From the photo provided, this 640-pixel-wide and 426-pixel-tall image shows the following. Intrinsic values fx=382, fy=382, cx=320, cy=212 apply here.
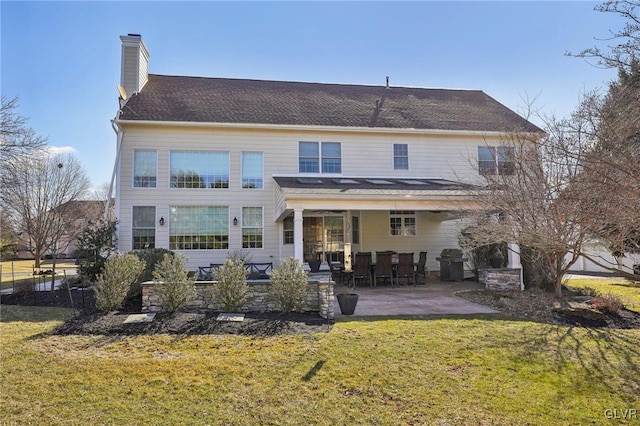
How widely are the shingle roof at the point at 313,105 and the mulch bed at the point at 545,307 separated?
299 inches

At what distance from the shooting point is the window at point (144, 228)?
13680mm

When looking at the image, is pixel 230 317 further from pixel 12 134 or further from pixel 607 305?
pixel 12 134

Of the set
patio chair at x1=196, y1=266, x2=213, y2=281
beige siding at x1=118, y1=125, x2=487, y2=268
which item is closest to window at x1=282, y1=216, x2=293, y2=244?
beige siding at x1=118, y1=125, x2=487, y2=268

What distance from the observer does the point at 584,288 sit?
11.6m

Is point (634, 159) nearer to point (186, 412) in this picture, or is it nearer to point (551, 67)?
point (186, 412)

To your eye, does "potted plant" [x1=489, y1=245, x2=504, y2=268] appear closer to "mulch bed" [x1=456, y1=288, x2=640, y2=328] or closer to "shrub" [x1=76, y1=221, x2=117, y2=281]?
"mulch bed" [x1=456, y1=288, x2=640, y2=328]

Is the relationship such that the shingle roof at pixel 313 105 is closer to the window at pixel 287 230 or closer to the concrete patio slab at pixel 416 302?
the window at pixel 287 230

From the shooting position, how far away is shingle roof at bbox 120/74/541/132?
14641mm

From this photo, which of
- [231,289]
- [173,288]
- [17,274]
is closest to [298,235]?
[231,289]

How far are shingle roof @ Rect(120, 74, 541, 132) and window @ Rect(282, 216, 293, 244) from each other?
12.3 ft

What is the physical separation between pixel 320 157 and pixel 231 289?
8395mm

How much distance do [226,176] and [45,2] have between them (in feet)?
→ 23.8

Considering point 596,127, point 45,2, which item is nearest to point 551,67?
point 596,127

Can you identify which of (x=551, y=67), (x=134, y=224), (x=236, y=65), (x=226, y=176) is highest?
(x=236, y=65)
